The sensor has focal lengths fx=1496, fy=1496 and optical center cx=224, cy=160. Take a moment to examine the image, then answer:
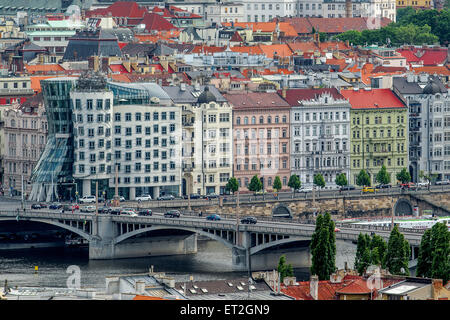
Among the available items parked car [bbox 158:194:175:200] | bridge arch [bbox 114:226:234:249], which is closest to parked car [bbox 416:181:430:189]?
parked car [bbox 158:194:175:200]

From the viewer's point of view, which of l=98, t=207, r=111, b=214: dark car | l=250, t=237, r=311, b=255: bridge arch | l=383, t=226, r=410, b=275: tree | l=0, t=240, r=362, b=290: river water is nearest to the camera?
l=383, t=226, r=410, b=275: tree

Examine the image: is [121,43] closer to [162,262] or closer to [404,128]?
[404,128]

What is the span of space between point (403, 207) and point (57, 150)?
90.1 ft

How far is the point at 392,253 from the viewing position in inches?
2431

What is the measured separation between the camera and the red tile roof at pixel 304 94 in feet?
394

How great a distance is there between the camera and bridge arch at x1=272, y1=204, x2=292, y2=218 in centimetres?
11125

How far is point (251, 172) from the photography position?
117750 millimetres

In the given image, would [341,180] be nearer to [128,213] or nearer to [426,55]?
[128,213]

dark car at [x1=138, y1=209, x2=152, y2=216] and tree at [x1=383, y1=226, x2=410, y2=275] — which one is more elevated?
tree at [x1=383, y1=226, x2=410, y2=275]

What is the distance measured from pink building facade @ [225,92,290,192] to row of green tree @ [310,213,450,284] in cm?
4989

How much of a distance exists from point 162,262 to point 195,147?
25802mm

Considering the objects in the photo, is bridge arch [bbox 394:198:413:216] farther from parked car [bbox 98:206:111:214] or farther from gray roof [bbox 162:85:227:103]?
parked car [bbox 98:206:111:214]

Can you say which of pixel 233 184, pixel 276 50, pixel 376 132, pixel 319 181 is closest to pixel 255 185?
pixel 233 184
